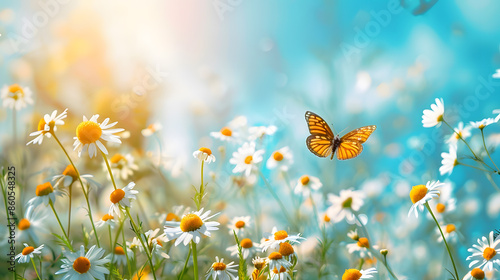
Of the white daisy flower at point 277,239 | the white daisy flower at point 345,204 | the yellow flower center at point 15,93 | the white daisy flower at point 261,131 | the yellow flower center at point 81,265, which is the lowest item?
the white daisy flower at point 345,204

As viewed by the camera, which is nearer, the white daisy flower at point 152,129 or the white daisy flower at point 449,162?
the white daisy flower at point 449,162

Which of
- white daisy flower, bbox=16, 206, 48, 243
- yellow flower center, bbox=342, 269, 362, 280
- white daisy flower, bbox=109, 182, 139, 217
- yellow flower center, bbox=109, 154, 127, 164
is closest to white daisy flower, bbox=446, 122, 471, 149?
yellow flower center, bbox=342, 269, 362, 280

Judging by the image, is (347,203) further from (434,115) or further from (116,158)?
(116,158)

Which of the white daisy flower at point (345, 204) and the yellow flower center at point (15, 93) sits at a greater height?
the yellow flower center at point (15, 93)

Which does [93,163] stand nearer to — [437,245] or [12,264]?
[12,264]

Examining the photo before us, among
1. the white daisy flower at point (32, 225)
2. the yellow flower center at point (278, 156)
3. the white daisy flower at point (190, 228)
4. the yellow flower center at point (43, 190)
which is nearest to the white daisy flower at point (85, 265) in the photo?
the white daisy flower at point (190, 228)

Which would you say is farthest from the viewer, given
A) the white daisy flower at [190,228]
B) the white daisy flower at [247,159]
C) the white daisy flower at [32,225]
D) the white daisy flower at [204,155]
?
the white daisy flower at [247,159]

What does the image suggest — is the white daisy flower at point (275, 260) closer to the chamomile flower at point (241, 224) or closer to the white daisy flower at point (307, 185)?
the chamomile flower at point (241, 224)
